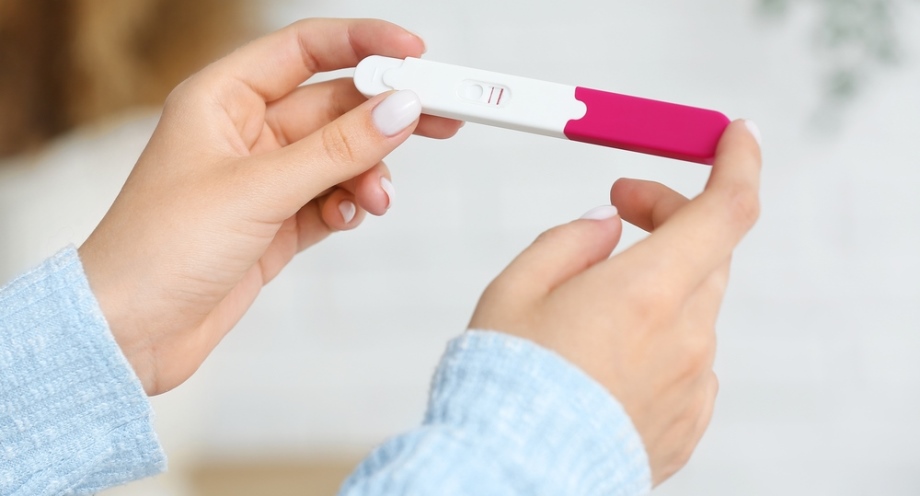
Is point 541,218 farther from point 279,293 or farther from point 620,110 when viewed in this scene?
point 620,110

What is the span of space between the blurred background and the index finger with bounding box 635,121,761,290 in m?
0.51

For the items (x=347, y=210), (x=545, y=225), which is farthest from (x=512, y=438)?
(x=545, y=225)

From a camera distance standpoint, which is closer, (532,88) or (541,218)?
(532,88)

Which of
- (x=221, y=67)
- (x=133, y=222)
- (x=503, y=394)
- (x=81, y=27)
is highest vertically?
(x=81, y=27)

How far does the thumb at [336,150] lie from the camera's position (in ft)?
1.64

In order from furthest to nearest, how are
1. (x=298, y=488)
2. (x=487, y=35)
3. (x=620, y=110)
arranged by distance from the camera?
(x=487, y=35)
(x=298, y=488)
(x=620, y=110)

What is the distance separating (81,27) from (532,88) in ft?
2.10

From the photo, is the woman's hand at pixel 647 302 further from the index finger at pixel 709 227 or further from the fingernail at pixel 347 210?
the fingernail at pixel 347 210

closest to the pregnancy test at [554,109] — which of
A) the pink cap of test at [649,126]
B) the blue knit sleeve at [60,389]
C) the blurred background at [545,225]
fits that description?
the pink cap of test at [649,126]

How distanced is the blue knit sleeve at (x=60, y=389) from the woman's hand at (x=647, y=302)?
0.83ft

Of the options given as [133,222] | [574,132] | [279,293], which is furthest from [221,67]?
[279,293]

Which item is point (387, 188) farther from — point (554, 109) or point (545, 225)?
point (545, 225)

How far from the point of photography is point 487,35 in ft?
3.43

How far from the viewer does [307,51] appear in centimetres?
61
